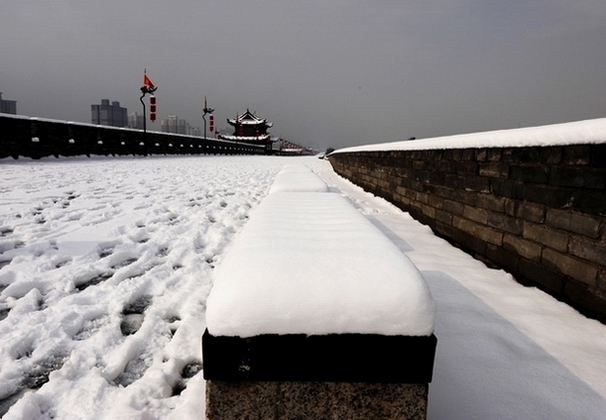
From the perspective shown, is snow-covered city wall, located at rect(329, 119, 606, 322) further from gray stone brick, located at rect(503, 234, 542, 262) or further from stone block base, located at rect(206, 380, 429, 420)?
stone block base, located at rect(206, 380, 429, 420)

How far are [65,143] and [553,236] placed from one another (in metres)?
15.4

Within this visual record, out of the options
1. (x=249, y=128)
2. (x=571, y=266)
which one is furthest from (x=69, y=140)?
(x=249, y=128)

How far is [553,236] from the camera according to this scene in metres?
2.29

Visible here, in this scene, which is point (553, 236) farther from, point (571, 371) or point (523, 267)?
point (571, 371)

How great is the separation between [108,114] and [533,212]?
214 meters

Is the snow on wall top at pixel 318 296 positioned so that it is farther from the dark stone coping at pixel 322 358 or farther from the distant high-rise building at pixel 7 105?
the distant high-rise building at pixel 7 105

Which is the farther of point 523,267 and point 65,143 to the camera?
point 65,143

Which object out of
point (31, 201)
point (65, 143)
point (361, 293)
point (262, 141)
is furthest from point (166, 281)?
point (262, 141)

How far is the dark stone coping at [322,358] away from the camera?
37.0 inches

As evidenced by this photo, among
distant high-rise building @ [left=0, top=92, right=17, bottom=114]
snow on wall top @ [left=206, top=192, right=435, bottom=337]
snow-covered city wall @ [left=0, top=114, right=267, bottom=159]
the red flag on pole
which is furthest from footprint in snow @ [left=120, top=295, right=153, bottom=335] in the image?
distant high-rise building @ [left=0, top=92, right=17, bottom=114]

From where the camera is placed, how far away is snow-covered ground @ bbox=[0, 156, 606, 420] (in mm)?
1313

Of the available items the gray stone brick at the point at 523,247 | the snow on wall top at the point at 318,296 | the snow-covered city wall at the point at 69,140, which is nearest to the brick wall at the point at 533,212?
the gray stone brick at the point at 523,247

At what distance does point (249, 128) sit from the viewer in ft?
216

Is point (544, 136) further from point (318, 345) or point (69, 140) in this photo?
point (69, 140)
